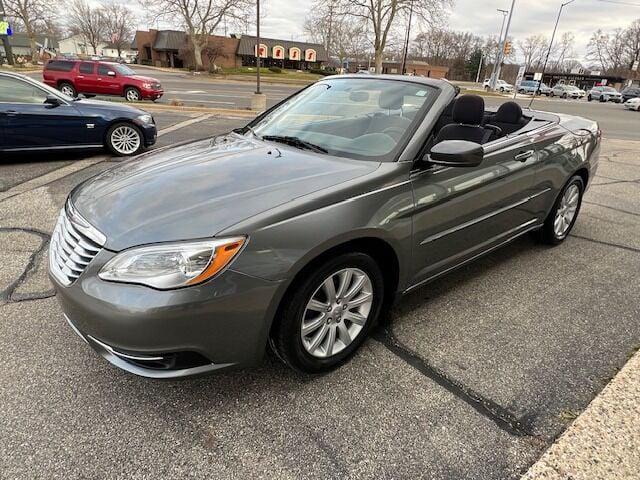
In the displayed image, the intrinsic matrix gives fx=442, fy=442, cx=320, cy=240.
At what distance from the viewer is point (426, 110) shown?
2.81m

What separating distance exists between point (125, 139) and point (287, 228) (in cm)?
659

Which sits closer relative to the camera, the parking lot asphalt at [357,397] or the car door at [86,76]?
the parking lot asphalt at [357,397]

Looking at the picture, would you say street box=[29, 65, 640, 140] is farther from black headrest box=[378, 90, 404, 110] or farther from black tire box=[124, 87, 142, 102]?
black headrest box=[378, 90, 404, 110]

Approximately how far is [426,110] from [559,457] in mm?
2012

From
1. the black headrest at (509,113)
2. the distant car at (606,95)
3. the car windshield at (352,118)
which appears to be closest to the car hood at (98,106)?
the car windshield at (352,118)

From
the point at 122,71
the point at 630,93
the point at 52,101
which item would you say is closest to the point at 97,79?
the point at 122,71

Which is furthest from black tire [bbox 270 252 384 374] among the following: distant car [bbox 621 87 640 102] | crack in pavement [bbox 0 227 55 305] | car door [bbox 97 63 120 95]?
distant car [bbox 621 87 640 102]

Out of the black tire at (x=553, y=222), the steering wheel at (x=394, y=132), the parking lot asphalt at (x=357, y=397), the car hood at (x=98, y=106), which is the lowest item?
the parking lot asphalt at (x=357, y=397)

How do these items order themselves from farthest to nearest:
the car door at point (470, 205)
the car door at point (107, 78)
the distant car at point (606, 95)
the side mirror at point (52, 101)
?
the distant car at point (606, 95) → the car door at point (107, 78) → the side mirror at point (52, 101) → the car door at point (470, 205)

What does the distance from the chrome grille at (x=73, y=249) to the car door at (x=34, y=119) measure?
5383 millimetres

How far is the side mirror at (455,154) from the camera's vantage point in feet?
8.20

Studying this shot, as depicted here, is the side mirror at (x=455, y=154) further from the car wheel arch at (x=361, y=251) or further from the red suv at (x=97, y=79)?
the red suv at (x=97, y=79)

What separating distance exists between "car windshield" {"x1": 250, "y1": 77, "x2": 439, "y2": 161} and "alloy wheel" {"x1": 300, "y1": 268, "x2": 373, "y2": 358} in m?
0.76

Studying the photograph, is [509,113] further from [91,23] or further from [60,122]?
[91,23]
